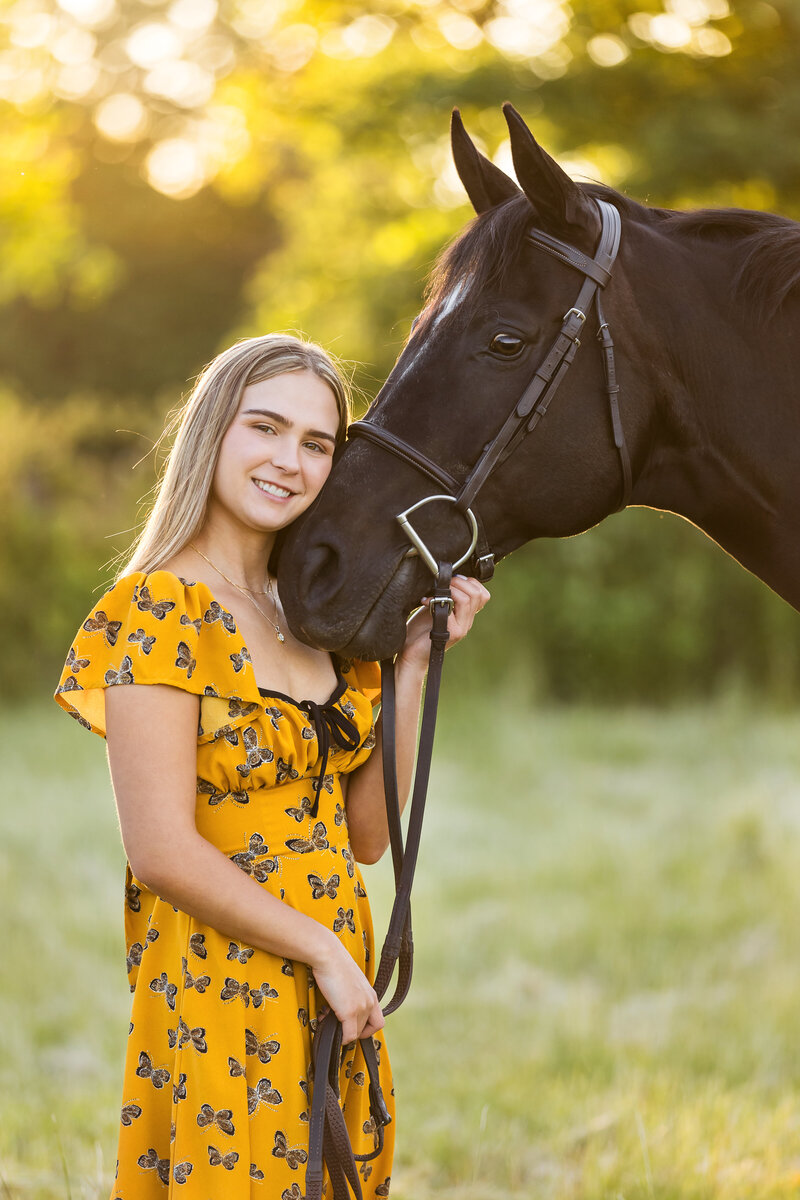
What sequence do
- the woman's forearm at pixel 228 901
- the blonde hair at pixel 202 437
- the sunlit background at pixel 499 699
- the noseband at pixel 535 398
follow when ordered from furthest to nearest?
the sunlit background at pixel 499 699 → the noseband at pixel 535 398 → the blonde hair at pixel 202 437 → the woman's forearm at pixel 228 901

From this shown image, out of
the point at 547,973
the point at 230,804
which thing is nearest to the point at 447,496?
the point at 230,804

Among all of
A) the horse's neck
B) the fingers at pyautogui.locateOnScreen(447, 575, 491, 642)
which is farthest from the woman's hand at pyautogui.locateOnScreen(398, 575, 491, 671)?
the horse's neck

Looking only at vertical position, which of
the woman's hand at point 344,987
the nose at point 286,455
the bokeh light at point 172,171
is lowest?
the woman's hand at point 344,987

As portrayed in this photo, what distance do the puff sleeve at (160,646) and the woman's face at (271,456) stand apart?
206mm

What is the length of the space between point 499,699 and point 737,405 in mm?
8282

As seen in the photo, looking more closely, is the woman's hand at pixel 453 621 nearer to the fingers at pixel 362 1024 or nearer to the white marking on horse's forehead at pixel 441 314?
the white marking on horse's forehead at pixel 441 314

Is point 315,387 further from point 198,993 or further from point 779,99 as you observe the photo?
point 779,99

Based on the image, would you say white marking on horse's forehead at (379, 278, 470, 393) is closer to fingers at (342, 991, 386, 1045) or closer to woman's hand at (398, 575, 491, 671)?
woman's hand at (398, 575, 491, 671)

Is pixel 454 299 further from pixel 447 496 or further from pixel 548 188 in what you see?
pixel 447 496

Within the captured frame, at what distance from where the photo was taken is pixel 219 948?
1597mm

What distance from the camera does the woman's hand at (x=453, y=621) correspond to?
1.85m

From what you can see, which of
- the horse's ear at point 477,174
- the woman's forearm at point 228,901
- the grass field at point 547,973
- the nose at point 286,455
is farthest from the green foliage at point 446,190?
the woman's forearm at point 228,901

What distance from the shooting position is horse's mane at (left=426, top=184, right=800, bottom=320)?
190cm

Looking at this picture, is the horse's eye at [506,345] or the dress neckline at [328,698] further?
the horse's eye at [506,345]
